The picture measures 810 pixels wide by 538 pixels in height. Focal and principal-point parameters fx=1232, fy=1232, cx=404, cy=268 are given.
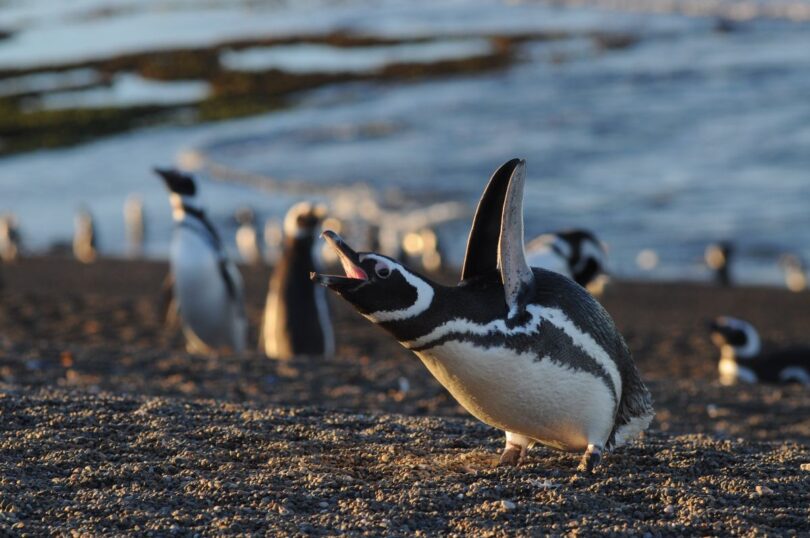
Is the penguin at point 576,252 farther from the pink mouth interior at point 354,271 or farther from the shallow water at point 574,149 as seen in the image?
the shallow water at point 574,149

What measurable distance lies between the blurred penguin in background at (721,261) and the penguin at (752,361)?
6.57 metres

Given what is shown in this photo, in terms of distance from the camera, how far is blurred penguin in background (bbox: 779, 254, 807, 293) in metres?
16.1

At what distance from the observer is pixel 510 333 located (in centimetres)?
360

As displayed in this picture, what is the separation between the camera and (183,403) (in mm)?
4777

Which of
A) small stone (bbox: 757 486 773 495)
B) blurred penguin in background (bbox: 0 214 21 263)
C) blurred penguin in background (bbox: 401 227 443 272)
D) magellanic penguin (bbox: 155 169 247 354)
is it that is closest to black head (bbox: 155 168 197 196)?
magellanic penguin (bbox: 155 169 247 354)

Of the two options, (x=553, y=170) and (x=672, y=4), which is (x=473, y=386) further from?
(x=672, y=4)

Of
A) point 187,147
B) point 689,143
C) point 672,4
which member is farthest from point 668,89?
point 672,4

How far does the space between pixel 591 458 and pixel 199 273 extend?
6482mm

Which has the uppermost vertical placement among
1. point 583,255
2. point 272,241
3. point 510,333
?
point 510,333

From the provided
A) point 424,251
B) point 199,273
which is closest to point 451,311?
point 199,273

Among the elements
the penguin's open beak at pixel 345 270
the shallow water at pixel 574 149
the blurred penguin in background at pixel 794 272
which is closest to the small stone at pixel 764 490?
the penguin's open beak at pixel 345 270

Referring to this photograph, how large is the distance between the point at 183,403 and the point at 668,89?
3404cm

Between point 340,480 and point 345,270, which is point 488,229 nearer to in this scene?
point 345,270

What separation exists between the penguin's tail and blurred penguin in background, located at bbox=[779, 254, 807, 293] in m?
11.9
